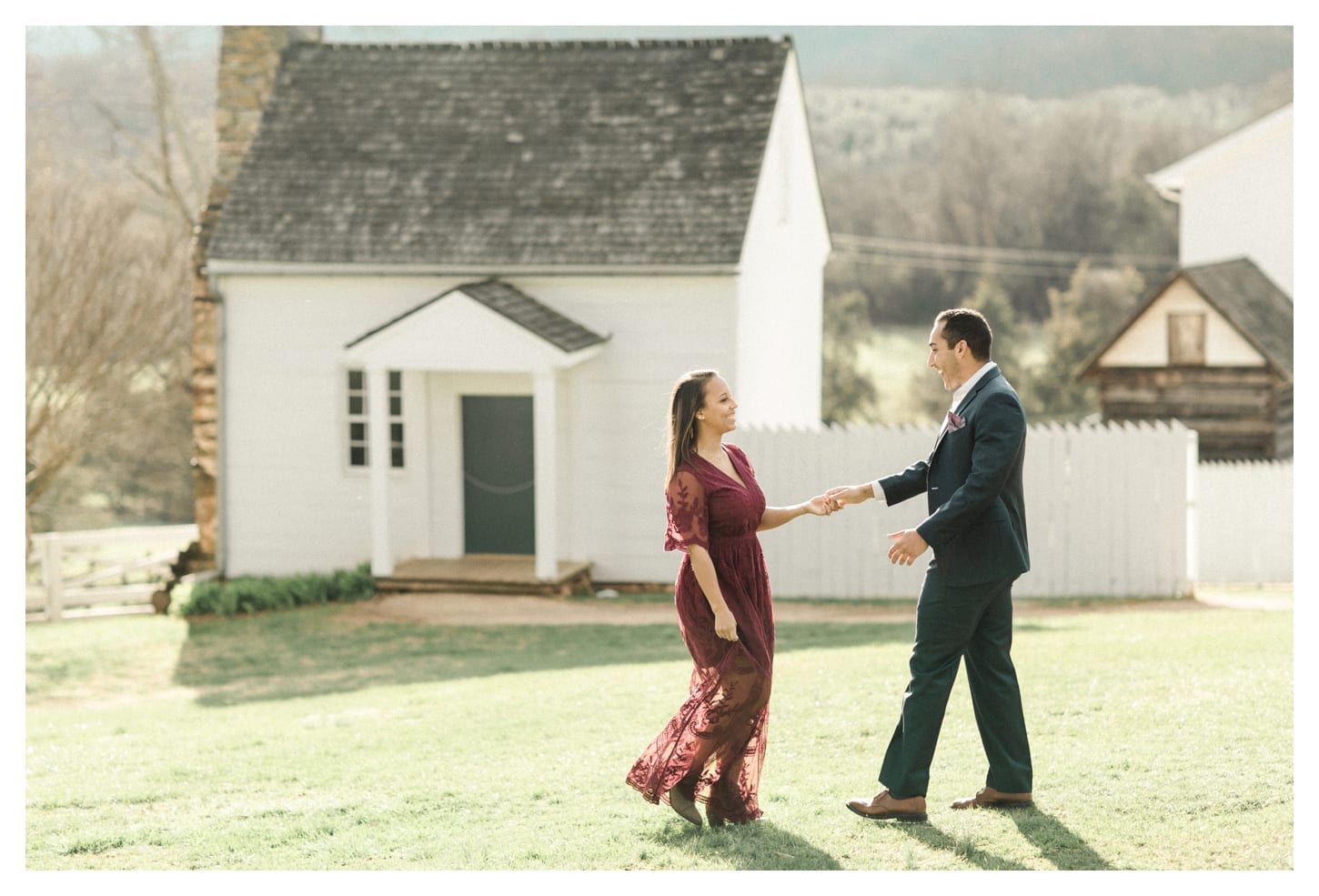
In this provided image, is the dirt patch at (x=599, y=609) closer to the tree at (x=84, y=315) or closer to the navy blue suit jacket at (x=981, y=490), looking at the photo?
the navy blue suit jacket at (x=981, y=490)

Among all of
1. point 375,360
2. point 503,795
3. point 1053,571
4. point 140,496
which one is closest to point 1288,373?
point 1053,571

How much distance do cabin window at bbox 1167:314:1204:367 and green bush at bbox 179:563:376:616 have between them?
44.1 ft

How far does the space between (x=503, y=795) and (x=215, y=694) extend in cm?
601

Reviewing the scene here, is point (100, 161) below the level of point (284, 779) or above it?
above

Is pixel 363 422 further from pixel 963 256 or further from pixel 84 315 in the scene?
pixel 963 256

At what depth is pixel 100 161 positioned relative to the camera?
117 ft

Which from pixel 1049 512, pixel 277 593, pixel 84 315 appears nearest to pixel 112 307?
pixel 84 315

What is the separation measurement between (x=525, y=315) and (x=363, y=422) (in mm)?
3004

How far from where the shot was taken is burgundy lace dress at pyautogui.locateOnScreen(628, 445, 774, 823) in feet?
20.8

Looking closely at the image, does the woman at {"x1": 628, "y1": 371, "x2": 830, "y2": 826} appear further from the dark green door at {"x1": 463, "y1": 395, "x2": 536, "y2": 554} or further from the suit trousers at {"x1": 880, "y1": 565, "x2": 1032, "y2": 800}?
the dark green door at {"x1": 463, "y1": 395, "x2": 536, "y2": 554}

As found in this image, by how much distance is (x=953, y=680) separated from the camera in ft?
20.7

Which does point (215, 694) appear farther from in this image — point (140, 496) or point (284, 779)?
point (140, 496)

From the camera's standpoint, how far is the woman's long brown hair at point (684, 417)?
6254mm

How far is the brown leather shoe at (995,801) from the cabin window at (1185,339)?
1804 centimetres
